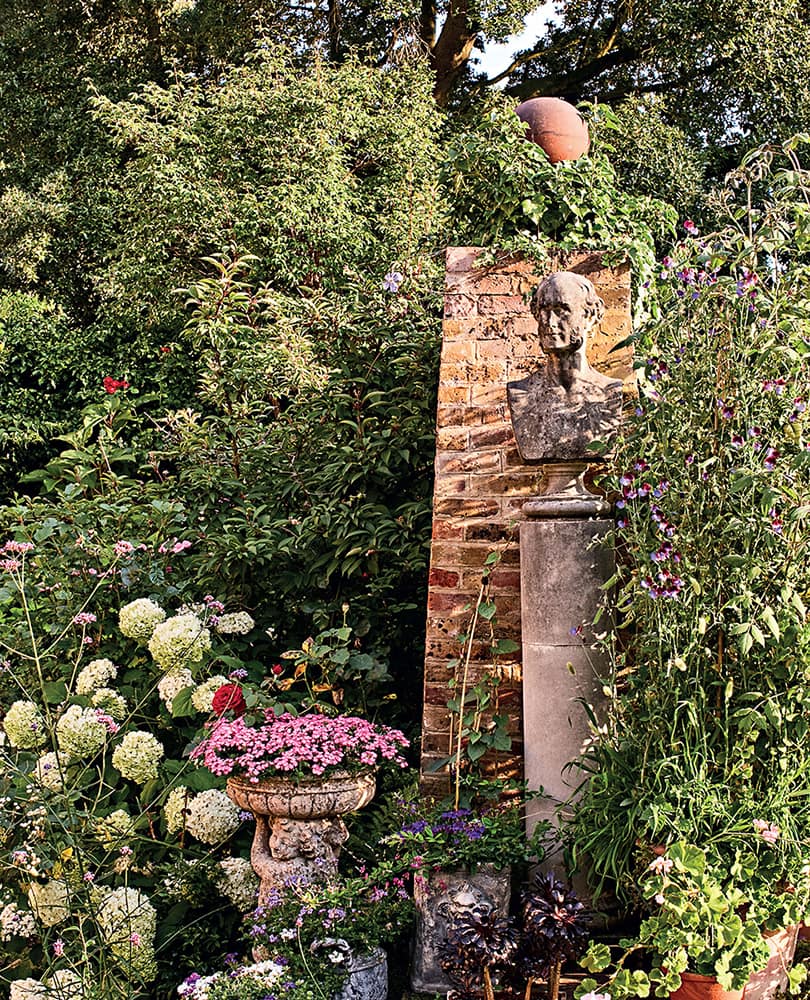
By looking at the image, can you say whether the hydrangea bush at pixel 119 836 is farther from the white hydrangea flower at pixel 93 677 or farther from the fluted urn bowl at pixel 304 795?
the fluted urn bowl at pixel 304 795

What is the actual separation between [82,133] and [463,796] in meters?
9.06

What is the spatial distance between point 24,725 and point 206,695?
0.59m

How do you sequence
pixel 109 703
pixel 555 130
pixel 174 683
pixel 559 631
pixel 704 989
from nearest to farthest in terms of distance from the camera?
pixel 704 989, pixel 109 703, pixel 559 631, pixel 174 683, pixel 555 130

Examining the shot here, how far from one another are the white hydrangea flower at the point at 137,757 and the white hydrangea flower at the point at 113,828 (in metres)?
0.14

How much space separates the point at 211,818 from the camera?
129 inches

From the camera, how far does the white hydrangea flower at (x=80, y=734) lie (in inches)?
116

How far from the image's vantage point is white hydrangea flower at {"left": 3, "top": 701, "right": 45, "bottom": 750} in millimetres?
3025

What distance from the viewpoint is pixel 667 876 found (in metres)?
2.62

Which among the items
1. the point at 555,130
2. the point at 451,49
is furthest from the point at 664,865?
the point at 451,49

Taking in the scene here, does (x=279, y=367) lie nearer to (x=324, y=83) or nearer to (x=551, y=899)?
(x=551, y=899)

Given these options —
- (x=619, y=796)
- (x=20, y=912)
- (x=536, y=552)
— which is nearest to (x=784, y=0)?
(x=536, y=552)

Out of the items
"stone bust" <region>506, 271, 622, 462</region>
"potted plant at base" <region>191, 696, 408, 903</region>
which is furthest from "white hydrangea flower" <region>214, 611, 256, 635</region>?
"stone bust" <region>506, 271, 622, 462</region>

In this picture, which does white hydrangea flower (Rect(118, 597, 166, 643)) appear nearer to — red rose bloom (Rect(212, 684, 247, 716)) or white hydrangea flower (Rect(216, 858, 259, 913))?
red rose bloom (Rect(212, 684, 247, 716))

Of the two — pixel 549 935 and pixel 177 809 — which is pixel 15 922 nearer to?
pixel 177 809
